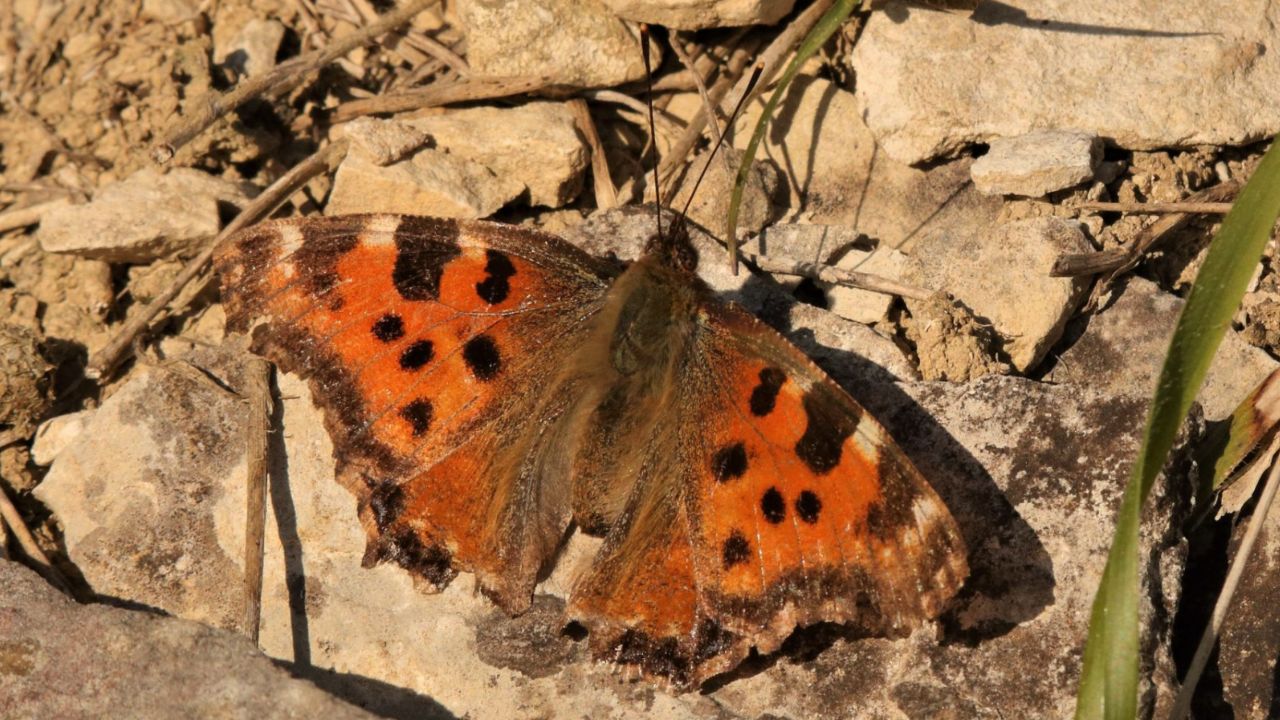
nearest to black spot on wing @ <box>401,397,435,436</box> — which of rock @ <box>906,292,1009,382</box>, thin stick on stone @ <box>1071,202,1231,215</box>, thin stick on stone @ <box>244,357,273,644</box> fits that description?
thin stick on stone @ <box>244,357,273,644</box>

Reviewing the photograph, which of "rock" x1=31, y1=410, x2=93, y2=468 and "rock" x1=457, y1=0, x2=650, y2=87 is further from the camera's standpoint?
"rock" x1=457, y1=0, x2=650, y2=87

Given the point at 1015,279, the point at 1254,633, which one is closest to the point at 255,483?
the point at 1015,279

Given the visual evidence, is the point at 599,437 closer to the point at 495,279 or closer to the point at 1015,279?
the point at 495,279

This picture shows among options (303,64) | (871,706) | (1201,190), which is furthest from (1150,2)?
(303,64)

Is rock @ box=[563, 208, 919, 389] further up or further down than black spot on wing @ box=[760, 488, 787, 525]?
further up

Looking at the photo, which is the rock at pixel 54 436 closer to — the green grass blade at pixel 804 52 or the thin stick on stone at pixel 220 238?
the thin stick on stone at pixel 220 238

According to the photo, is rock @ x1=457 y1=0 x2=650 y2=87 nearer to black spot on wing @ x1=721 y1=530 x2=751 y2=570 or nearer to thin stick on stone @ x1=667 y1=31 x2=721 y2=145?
thin stick on stone @ x1=667 y1=31 x2=721 y2=145
